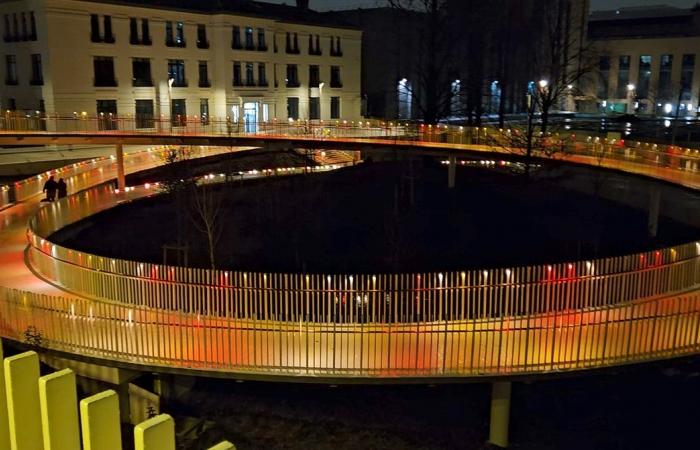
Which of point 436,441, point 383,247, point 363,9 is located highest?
point 363,9

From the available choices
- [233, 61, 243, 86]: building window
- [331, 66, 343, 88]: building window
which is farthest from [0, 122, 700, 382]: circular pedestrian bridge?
[331, 66, 343, 88]: building window

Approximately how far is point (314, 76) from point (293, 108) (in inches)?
136

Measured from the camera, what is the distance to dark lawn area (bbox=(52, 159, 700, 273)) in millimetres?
24969

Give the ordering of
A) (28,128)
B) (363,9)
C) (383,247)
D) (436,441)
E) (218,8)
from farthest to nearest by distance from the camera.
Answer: (363,9), (218,8), (28,128), (383,247), (436,441)

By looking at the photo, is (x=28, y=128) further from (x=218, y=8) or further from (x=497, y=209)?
(x=497, y=209)

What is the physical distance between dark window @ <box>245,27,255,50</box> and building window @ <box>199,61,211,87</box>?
3610mm

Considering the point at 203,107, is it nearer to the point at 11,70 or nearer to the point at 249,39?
the point at 249,39

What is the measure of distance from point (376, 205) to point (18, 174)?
1911cm

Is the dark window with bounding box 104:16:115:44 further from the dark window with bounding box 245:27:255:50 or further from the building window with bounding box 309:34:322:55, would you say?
the building window with bounding box 309:34:322:55

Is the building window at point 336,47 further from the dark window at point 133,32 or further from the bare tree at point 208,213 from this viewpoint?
the bare tree at point 208,213

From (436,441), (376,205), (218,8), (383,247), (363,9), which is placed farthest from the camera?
(363,9)

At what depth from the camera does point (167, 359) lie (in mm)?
12656

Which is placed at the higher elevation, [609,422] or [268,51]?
[268,51]

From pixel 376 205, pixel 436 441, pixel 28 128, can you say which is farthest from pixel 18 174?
pixel 436 441
